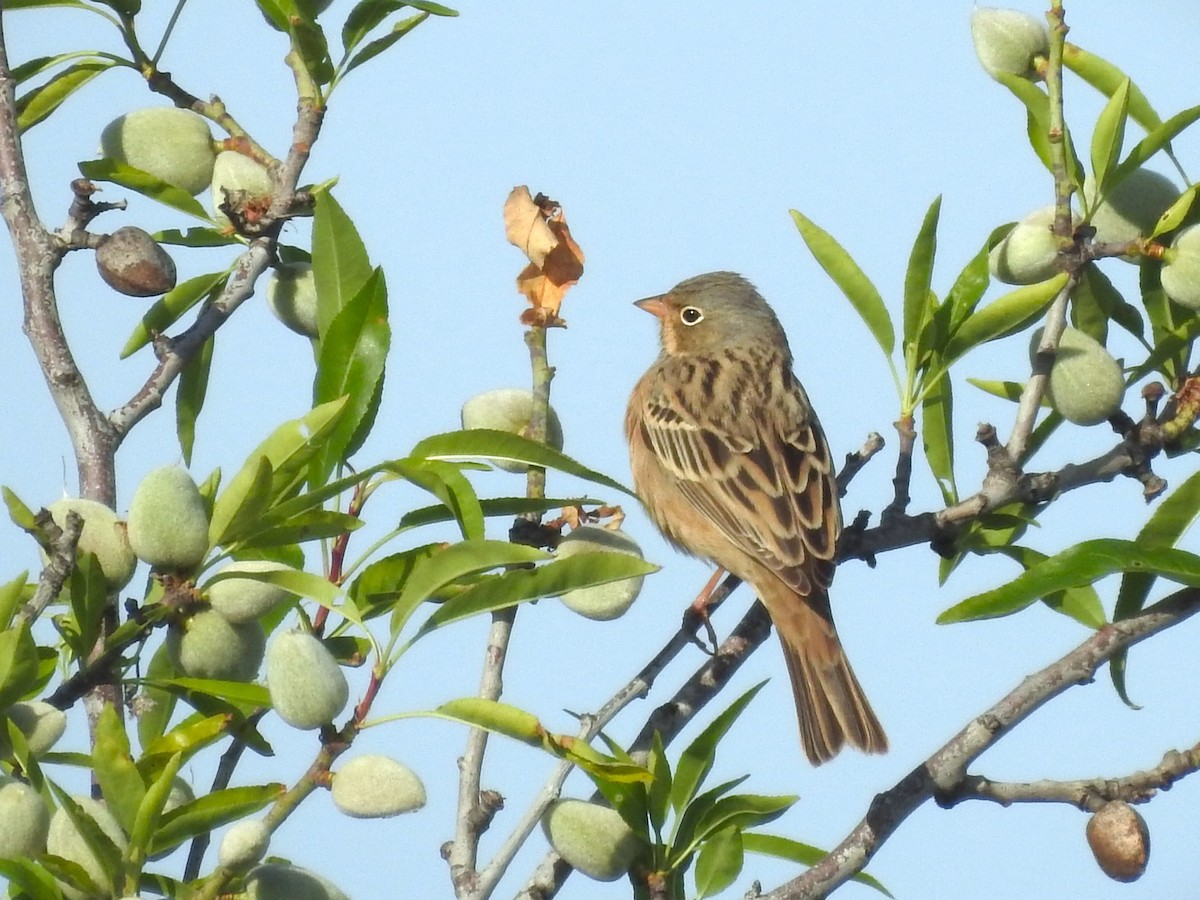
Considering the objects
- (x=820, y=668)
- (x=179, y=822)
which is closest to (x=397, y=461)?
(x=179, y=822)

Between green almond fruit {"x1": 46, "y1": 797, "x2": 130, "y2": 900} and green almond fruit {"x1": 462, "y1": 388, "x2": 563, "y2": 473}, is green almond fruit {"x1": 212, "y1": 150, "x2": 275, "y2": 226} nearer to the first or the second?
green almond fruit {"x1": 462, "y1": 388, "x2": 563, "y2": 473}

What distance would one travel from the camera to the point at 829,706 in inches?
226

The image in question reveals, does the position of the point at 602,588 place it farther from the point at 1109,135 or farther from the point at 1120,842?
the point at 1109,135

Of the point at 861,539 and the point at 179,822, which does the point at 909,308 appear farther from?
the point at 179,822

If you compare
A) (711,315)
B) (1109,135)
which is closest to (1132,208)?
(1109,135)

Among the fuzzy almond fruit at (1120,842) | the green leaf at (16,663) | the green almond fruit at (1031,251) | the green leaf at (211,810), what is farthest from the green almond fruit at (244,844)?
the green almond fruit at (1031,251)

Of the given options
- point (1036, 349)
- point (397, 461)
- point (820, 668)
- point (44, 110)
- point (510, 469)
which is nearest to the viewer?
point (397, 461)

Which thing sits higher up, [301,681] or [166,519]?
[166,519]

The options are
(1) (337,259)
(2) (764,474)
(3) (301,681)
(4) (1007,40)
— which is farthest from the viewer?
(2) (764,474)

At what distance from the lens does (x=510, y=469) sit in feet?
12.3

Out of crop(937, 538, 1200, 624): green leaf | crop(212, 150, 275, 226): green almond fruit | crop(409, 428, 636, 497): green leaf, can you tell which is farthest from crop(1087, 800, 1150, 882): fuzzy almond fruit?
crop(212, 150, 275, 226): green almond fruit

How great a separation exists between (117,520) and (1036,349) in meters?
2.41

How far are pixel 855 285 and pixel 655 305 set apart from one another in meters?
4.03

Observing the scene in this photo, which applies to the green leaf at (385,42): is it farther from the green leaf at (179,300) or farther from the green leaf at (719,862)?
the green leaf at (719,862)
